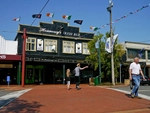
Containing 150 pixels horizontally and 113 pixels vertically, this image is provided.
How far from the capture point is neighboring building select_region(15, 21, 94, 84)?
2658 cm

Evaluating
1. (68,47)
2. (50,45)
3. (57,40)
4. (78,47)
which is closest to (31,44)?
(50,45)

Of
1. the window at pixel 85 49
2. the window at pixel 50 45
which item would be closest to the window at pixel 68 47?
the window at pixel 50 45

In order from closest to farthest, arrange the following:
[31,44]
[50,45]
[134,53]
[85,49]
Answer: [31,44] < [50,45] < [85,49] < [134,53]

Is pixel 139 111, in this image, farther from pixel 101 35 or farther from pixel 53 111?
pixel 101 35

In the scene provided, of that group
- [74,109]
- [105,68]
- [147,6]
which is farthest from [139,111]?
[105,68]

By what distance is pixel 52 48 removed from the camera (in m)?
27.6

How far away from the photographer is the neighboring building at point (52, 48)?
1046 inches

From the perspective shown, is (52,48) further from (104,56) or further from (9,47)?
(104,56)

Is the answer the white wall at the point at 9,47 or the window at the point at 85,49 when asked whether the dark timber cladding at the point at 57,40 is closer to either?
the window at the point at 85,49

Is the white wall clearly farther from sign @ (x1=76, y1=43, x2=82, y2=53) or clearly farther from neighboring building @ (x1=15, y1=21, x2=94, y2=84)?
sign @ (x1=76, y1=43, x2=82, y2=53)

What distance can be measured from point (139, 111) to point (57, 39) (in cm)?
2109

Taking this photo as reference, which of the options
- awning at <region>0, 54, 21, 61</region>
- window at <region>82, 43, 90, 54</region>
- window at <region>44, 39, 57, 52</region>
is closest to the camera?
awning at <region>0, 54, 21, 61</region>

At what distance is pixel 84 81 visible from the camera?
99.5ft

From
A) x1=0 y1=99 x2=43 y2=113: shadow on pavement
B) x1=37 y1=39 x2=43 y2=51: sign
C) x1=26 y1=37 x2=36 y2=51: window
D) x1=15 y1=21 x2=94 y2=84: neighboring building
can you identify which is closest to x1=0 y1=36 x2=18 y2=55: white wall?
x1=15 y1=21 x2=94 y2=84: neighboring building
